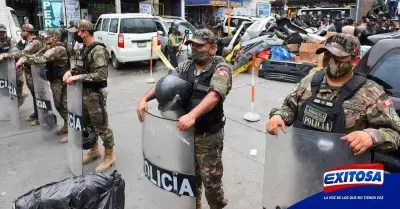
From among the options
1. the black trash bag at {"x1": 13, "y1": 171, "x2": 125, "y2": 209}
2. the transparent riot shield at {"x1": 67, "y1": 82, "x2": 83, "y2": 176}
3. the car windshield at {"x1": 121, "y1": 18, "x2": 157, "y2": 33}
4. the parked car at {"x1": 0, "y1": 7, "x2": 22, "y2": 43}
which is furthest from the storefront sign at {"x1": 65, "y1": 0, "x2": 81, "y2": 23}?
the black trash bag at {"x1": 13, "y1": 171, "x2": 125, "y2": 209}

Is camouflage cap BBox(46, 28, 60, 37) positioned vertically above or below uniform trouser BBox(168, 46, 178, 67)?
above

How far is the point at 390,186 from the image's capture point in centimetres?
156

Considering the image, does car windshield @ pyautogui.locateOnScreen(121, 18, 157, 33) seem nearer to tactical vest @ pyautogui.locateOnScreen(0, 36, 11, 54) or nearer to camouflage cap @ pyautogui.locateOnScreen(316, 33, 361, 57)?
tactical vest @ pyautogui.locateOnScreen(0, 36, 11, 54)

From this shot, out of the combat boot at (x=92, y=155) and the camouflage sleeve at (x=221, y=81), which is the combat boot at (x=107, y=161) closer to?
the combat boot at (x=92, y=155)

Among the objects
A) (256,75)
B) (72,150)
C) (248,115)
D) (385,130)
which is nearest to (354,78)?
(385,130)

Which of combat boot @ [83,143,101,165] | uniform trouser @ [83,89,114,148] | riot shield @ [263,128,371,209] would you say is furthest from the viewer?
combat boot @ [83,143,101,165]

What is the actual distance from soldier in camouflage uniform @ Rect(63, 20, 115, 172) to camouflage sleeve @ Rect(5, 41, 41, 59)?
5.61 ft

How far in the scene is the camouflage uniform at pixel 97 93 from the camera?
369cm

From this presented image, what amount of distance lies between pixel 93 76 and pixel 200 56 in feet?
5.45

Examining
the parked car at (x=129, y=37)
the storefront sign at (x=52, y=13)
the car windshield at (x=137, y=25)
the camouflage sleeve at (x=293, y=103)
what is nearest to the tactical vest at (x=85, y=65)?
the camouflage sleeve at (x=293, y=103)

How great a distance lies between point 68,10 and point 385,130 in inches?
Result: 658

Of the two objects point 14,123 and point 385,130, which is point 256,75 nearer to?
point 14,123

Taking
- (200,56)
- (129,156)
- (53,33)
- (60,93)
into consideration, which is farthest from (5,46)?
(200,56)

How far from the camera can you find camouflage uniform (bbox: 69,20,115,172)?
12.1 feet
